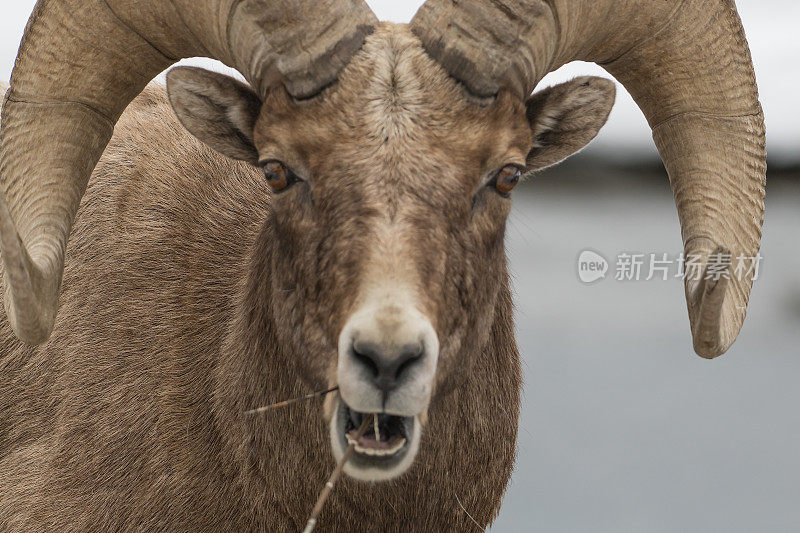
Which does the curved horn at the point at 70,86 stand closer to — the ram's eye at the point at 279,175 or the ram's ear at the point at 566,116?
the ram's eye at the point at 279,175

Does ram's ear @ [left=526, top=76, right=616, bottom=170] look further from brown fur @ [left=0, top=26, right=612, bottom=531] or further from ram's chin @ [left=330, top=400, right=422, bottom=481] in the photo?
ram's chin @ [left=330, top=400, right=422, bottom=481]

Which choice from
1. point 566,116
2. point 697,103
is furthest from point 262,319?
point 697,103

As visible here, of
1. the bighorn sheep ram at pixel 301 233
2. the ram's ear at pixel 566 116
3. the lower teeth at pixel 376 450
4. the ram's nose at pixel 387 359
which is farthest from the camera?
the ram's ear at pixel 566 116

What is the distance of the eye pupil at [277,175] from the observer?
461 cm

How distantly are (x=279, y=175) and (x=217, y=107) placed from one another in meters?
0.82

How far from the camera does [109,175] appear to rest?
21.6 ft

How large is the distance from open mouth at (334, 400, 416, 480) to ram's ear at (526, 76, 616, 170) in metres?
1.85

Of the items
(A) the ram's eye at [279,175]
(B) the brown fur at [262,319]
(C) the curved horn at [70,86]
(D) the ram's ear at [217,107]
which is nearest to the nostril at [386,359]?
(B) the brown fur at [262,319]

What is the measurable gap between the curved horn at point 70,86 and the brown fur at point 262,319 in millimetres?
699

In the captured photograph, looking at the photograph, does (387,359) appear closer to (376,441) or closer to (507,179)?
(376,441)

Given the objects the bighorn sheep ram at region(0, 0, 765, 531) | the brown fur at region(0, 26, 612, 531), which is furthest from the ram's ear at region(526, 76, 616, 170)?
the brown fur at region(0, 26, 612, 531)

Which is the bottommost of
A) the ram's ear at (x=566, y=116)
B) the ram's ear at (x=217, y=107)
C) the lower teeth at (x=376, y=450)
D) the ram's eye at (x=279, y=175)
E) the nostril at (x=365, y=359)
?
the lower teeth at (x=376, y=450)

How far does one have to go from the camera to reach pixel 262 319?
5.25m

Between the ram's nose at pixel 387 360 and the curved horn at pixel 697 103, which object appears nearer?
the ram's nose at pixel 387 360
